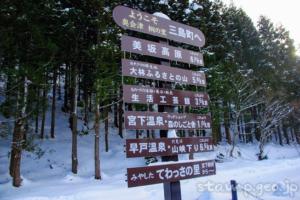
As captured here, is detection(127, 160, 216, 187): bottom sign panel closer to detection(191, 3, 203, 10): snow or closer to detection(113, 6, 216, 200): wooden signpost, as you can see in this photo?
detection(113, 6, 216, 200): wooden signpost

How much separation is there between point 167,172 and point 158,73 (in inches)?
82.1

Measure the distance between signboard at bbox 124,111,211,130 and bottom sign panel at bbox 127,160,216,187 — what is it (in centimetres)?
78

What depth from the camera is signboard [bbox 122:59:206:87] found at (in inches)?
236

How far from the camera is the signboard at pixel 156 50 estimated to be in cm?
613

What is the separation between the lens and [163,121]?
627 centimetres

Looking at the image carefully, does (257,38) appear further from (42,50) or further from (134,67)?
(134,67)

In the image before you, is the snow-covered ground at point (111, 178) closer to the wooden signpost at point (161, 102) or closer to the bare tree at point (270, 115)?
the wooden signpost at point (161, 102)

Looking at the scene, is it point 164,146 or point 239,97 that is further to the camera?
point 239,97

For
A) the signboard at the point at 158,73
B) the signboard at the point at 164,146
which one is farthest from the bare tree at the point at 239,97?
the signboard at the point at 164,146

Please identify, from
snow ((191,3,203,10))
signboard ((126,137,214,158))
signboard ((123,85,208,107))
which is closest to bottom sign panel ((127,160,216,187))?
signboard ((126,137,214,158))

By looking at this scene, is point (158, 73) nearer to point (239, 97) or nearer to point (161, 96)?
point (161, 96)

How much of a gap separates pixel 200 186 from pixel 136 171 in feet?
20.3

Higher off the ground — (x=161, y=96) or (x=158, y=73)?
(x=158, y=73)

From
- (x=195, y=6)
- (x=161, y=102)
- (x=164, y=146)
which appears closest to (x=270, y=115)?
(x=195, y=6)
